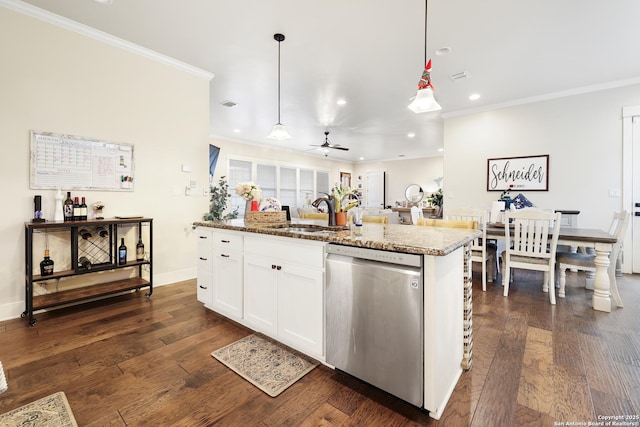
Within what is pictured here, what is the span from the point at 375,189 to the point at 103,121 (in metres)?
9.55

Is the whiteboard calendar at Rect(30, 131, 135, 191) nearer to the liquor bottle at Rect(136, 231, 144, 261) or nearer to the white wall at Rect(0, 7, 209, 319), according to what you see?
the white wall at Rect(0, 7, 209, 319)

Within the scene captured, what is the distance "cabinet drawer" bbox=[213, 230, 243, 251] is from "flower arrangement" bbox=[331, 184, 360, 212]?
2.77 feet

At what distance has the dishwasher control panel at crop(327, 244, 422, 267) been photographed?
54.1 inches

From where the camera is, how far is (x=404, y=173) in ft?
35.1

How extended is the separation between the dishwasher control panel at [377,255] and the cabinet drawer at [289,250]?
4.7 inches

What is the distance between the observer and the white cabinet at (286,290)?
1.81m

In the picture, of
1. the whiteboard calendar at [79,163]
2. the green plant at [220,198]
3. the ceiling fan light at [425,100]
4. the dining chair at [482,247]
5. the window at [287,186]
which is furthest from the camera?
the window at [287,186]

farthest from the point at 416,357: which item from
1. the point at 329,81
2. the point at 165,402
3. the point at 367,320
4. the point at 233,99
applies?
the point at 233,99

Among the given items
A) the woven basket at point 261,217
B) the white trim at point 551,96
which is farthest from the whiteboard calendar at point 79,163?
the white trim at point 551,96

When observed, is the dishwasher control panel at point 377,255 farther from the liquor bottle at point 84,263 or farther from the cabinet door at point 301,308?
the liquor bottle at point 84,263

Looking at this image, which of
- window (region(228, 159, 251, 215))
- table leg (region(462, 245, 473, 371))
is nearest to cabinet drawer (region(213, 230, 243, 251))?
table leg (region(462, 245, 473, 371))

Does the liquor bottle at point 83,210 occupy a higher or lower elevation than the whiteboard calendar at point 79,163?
lower

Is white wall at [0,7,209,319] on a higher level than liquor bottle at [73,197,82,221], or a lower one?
higher

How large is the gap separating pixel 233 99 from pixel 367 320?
14.4 ft
